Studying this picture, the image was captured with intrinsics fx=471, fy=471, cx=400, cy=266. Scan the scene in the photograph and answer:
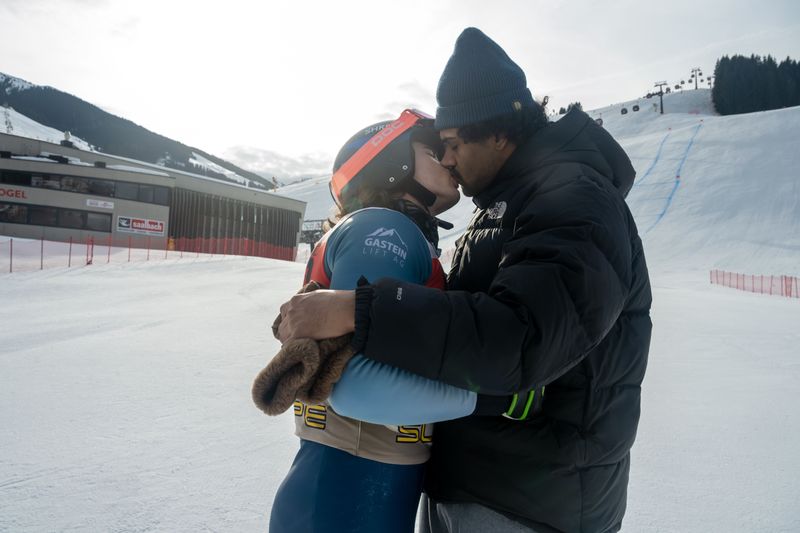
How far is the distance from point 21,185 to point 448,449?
126 feet

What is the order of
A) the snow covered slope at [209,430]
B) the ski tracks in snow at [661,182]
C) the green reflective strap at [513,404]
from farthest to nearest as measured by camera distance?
the ski tracks in snow at [661,182] < the snow covered slope at [209,430] < the green reflective strap at [513,404]

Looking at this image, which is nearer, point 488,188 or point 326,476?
point 326,476

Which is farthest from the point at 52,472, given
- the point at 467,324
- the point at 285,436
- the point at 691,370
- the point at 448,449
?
the point at 691,370

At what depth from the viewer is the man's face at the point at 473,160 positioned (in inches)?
58.9

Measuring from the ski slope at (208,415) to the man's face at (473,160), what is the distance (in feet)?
7.36

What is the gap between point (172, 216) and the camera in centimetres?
3309

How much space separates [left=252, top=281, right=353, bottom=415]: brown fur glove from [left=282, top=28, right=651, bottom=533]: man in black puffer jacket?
0.04 metres

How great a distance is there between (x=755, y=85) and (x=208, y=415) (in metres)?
99.0

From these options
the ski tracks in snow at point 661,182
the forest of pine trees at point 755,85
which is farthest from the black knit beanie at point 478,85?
the forest of pine trees at point 755,85

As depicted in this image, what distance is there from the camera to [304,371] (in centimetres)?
103

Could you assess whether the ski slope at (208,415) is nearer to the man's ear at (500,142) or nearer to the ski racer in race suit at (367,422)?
the ski racer in race suit at (367,422)

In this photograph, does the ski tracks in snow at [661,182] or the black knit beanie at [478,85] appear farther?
the ski tracks in snow at [661,182]

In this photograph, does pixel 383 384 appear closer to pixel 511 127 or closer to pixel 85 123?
pixel 511 127

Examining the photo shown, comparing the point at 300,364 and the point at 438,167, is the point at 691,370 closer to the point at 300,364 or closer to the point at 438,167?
the point at 438,167
